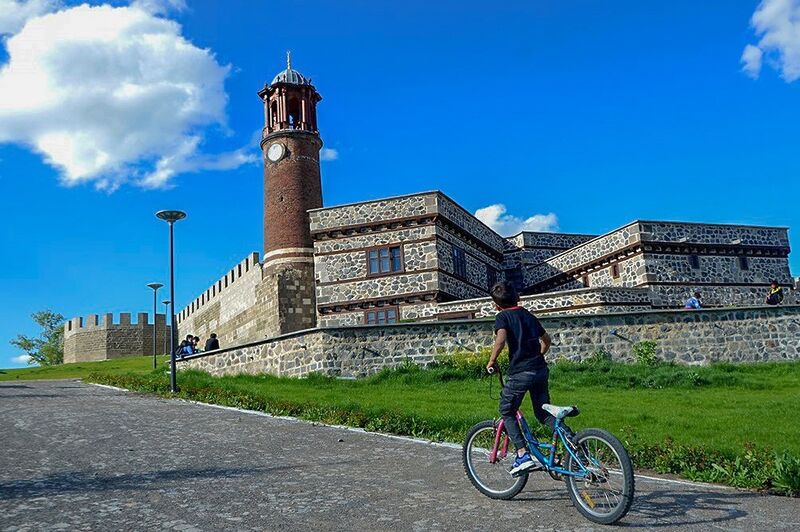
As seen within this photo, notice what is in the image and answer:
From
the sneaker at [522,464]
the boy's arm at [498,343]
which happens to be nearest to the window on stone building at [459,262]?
the boy's arm at [498,343]

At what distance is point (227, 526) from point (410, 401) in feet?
30.3

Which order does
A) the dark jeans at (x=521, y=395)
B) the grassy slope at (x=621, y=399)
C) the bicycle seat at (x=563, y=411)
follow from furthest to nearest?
the grassy slope at (x=621, y=399), the dark jeans at (x=521, y=395), the bicycle seat at (x=563, y=411)

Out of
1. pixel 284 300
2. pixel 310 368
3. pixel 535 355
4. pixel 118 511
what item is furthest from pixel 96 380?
pixel 535 355

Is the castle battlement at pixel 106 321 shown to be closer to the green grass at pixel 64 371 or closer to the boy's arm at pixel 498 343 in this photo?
A: the green grass at pixel 64 371

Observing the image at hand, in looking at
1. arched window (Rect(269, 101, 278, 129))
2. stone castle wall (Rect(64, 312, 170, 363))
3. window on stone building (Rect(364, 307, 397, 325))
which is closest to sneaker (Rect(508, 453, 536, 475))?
window on stone building (Rect(364, 307, 397, 325))

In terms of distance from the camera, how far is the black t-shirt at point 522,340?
7.02m

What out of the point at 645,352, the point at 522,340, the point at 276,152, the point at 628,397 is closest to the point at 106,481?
the point at 522,340

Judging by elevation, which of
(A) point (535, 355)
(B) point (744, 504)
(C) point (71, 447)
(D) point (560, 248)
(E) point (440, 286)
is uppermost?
(D) point (560, 248)

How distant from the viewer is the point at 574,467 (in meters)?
6.41

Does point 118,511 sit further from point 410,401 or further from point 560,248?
point 560,248

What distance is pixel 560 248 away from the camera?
143 feet

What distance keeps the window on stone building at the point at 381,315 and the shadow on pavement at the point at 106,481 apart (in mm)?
22492

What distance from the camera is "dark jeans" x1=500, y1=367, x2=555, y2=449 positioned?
6938 millimetres

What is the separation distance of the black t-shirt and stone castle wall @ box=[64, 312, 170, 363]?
55.6m
